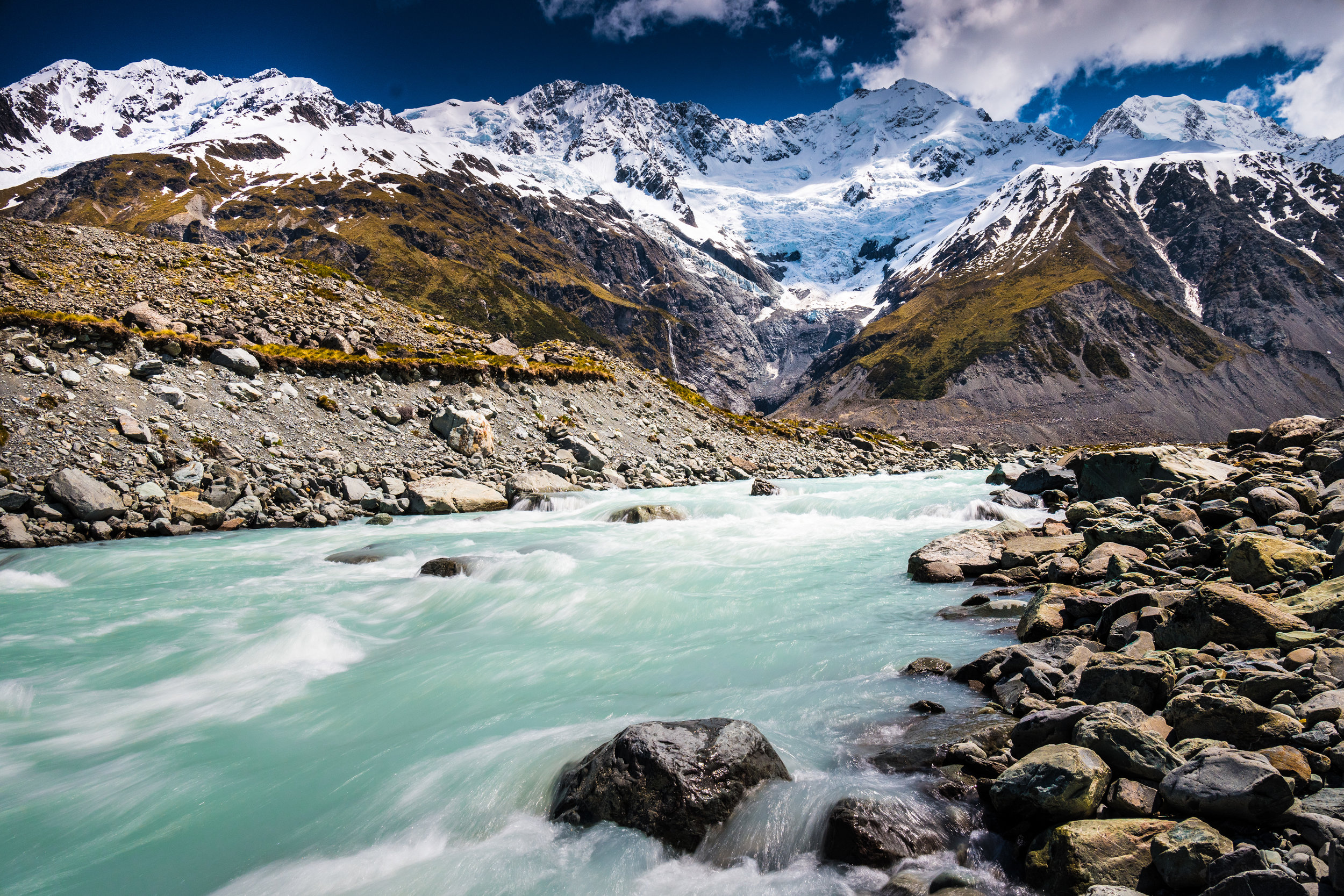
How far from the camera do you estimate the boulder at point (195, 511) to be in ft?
64.5

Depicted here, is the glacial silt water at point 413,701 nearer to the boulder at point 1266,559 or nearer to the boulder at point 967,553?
Result: the boulder at point 967,553

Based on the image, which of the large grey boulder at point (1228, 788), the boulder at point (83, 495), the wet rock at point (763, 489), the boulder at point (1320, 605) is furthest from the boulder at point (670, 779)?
the wet rock at point (763, 489)

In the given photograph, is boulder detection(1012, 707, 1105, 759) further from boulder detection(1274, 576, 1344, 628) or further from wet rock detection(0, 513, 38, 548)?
wet rock detection(0, 513, 38, 548)

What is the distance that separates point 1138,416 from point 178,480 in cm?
19237

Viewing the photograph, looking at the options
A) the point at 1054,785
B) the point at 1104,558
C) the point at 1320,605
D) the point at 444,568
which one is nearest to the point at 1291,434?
the point at 1104,558

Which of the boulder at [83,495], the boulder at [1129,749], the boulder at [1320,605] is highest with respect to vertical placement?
the boulder at [83,495]

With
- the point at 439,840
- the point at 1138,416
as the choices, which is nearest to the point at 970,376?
the point at 1138,416

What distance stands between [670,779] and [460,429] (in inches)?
1058

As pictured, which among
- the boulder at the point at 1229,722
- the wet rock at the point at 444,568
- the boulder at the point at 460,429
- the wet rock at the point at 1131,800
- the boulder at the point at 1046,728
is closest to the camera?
the wet rock at the point at 1131,800

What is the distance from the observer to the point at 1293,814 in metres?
3.76

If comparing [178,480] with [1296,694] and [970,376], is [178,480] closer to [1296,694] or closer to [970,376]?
[1296,694]

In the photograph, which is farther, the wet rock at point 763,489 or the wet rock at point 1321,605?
the wet rock at point 763,489

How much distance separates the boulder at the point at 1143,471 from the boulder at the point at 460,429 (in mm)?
26451

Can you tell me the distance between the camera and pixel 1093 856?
405 cm
